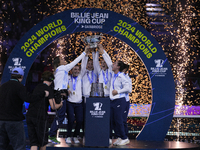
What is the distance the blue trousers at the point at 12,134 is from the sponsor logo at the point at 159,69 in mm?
3078

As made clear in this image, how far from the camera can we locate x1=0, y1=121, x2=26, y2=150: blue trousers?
131 inches

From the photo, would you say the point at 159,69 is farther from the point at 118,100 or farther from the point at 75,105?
the point at 75,105

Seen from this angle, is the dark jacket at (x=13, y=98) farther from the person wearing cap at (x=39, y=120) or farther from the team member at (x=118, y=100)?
the team member at (x=118, y=100)

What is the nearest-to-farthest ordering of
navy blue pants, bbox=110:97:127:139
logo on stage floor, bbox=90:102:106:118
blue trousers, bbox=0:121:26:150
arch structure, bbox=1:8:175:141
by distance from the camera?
1. blue trousers, bbox=0:121:26:150
2. logo on stage floor, bbox=90:102:106:118
3. navy blue pants, bbox=110:97:127:139
4. arch structure, bbox=1:8:175:141

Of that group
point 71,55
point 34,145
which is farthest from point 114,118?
point 71,55

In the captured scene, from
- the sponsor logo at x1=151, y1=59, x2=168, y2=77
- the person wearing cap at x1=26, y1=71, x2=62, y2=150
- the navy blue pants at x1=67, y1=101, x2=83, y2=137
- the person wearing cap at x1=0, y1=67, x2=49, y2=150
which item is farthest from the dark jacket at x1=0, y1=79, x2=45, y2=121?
the sponsor logo at x1=151, y1=59, x2=168, y2=77

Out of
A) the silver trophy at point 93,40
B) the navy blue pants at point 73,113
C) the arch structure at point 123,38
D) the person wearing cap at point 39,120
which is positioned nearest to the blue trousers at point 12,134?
the person wearing cap at point 39,120

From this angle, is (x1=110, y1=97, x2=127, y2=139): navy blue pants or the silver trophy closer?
(x1=110, y1=97, x2=127, y2=139): navy blue pants

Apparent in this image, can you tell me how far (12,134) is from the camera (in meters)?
3.34

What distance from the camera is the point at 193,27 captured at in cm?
1292

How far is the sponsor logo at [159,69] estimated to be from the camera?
5547 millimetres

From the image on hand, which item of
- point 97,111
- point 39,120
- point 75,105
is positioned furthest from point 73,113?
point 39,120

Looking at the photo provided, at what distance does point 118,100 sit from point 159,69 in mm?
1269

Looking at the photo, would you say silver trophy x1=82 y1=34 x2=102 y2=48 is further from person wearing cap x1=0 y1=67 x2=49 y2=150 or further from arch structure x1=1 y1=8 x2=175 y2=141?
person wearing cap x1=0 y1=67 x2=49 y2=150
